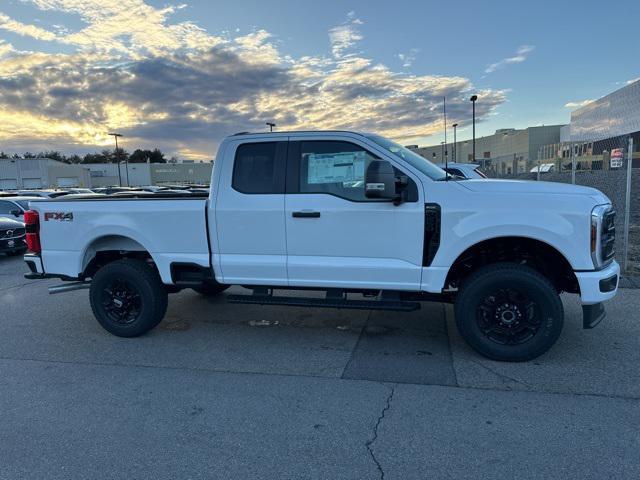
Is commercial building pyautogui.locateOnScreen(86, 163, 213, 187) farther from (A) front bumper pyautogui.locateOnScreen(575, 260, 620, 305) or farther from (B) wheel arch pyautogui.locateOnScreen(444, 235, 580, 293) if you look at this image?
(A) front bumper pyautogui.locateOnScreen(575, 260, 620, 305)

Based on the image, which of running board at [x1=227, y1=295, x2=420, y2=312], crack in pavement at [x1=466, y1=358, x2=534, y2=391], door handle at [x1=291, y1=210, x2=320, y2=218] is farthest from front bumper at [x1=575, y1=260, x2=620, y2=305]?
door handle at [x1=291, y1=210, x2=320, y2=218]

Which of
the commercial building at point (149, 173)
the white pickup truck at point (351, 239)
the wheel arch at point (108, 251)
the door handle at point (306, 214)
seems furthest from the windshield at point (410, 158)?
the commercial building at point (149, 173)

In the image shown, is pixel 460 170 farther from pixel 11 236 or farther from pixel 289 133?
pixel 11 236

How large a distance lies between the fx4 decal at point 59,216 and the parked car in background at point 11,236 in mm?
7270

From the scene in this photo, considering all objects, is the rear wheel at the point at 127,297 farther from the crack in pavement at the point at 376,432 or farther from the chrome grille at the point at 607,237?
the chrome grille at the point at 607,237

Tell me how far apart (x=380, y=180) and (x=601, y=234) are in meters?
2.00

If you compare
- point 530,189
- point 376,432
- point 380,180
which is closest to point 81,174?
point 380,180

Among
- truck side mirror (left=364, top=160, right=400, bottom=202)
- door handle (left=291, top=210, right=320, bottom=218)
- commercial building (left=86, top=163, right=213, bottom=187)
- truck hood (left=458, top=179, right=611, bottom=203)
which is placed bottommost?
door handle (left=291, top=210, right=320, bottom=218)

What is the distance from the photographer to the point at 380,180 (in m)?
4.13

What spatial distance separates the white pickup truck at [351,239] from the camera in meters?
4.17

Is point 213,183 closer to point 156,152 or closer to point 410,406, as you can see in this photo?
point 410,406

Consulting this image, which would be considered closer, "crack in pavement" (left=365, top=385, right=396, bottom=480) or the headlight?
"crack in pavement" (left=365, top=385, right=396, bottom=480)

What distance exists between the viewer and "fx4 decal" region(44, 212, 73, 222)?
5376 millimetres

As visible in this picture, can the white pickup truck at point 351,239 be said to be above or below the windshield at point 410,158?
below
